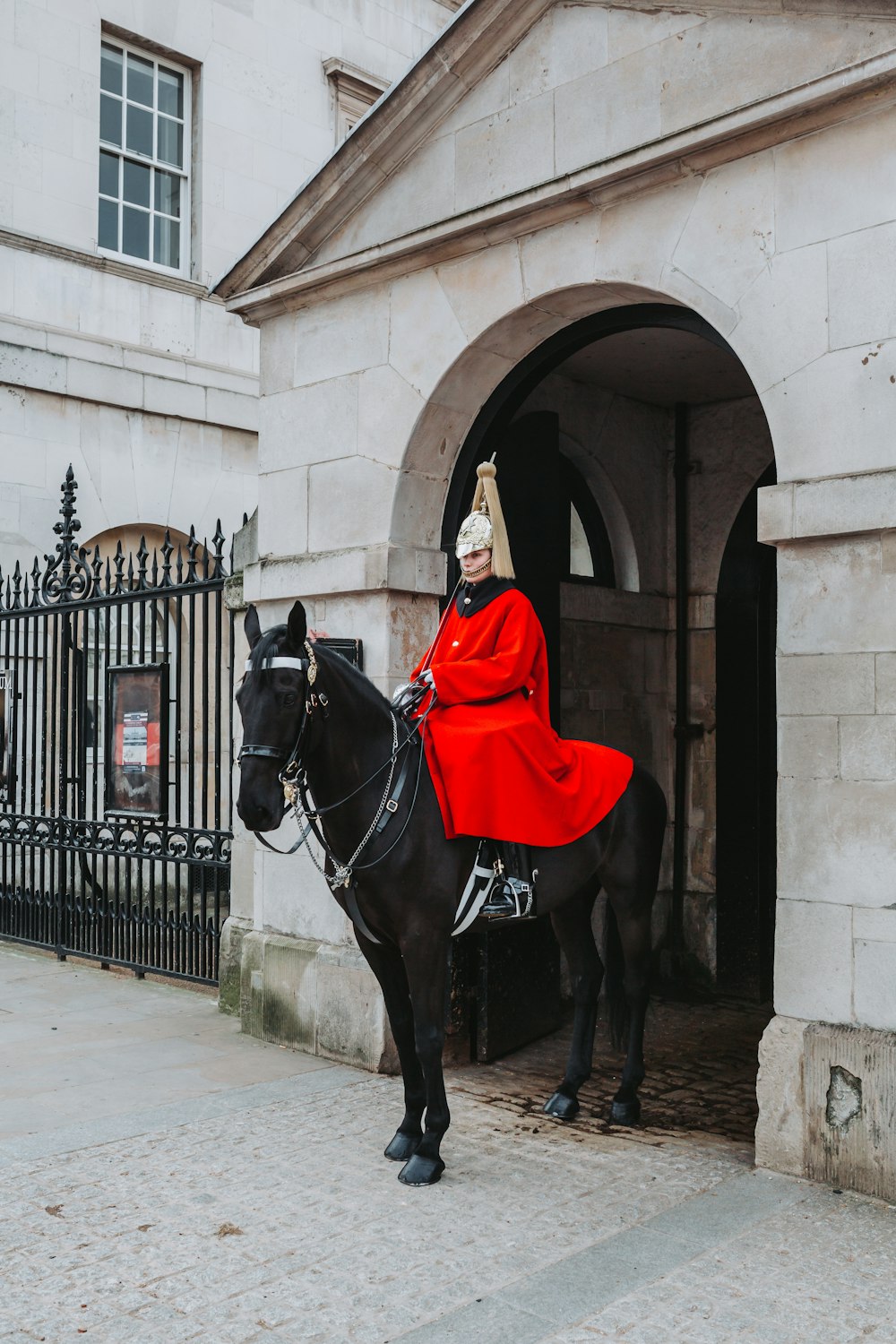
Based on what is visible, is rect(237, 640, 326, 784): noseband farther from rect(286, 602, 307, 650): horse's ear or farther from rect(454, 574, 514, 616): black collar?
rect(454, 574, 514, 616): black collar

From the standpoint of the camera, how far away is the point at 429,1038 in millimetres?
4707

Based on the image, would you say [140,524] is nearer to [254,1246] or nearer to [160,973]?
[160,973]

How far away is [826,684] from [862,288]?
4.88ft

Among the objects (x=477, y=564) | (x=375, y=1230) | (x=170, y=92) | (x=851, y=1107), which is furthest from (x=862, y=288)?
(x=170, y=92)

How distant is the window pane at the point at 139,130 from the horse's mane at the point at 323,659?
10408mm

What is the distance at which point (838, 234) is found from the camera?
4.78 metres

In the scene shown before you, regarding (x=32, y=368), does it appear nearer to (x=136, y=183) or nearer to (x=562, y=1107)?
(x=136, y=183)

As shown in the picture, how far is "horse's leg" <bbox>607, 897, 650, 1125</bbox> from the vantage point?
550 cm

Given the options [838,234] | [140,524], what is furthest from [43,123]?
[838,234]

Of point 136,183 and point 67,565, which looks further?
point 136,183

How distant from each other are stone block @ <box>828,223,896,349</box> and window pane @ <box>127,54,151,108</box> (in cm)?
1073

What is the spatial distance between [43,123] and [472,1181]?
37.2ft

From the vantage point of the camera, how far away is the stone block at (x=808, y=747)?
477cm

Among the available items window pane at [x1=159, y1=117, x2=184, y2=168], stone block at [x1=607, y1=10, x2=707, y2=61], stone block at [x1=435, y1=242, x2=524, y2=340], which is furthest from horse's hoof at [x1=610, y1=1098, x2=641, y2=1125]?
window pane at [x1=159, y1=117, x2=184, y2=168]
